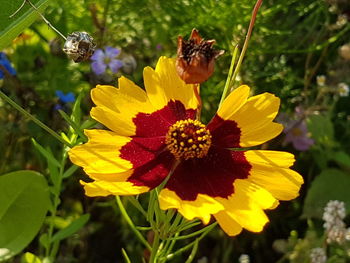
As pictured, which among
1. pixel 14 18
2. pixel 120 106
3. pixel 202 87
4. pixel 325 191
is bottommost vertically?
pixel 325 191

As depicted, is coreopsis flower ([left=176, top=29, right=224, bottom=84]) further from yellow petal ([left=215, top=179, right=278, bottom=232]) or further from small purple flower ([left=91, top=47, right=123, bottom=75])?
small purple flower ([left=91, top=47, right=123, bottom=75])

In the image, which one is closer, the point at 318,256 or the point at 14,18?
the point at 14,18

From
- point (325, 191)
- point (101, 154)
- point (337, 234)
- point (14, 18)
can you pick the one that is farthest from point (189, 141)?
point (325, 191)

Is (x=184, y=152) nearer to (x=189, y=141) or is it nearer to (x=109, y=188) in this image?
(x=189, y=141)

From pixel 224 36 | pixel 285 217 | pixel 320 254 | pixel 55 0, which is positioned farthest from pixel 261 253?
pixel 55 0

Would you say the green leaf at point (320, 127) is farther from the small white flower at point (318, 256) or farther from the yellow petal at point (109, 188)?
the yellow petal at point (109, 188)

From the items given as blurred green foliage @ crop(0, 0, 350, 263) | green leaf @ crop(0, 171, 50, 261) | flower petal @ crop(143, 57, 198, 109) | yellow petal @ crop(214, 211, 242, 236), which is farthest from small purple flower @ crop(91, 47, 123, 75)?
yellow petal @ crop(214, 211, 242, 236)
